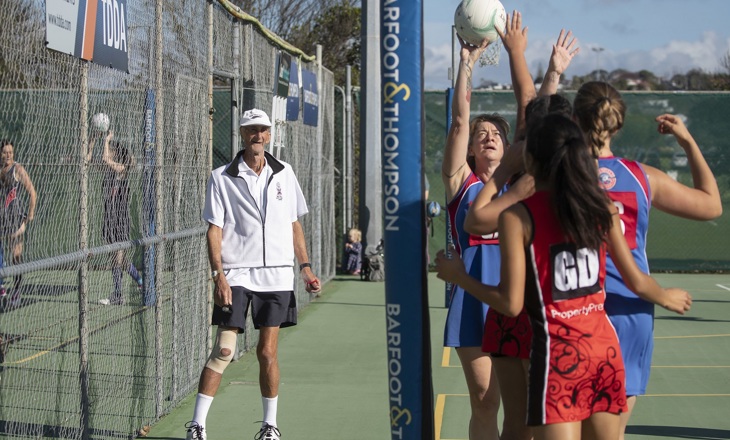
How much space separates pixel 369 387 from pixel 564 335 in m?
4.73

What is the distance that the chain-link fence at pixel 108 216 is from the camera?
480 centimetres

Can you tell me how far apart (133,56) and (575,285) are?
3672mm

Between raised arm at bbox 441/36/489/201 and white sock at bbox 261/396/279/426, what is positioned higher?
raised arm at bbox 441/36/489/201

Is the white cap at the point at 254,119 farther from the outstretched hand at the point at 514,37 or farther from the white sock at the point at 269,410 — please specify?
the outstretched hand at the point at 514,37

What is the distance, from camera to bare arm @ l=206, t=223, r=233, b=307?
6.10m

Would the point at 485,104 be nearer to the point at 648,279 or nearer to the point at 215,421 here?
the point at 215,421

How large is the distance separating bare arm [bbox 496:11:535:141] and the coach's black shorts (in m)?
2.53

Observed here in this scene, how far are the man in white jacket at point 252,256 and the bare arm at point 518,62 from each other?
7.83ft

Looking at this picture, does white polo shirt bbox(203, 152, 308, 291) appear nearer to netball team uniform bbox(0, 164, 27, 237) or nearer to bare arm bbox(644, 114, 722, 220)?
netball team uniform bbox(0, 164, 27, 237)

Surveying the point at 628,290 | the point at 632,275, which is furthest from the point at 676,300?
the point at 632,275

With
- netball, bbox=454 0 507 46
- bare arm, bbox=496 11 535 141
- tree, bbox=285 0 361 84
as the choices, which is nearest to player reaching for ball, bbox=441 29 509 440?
netball, bbox=454 0 507 46

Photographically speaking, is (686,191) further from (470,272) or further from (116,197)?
(116,197)

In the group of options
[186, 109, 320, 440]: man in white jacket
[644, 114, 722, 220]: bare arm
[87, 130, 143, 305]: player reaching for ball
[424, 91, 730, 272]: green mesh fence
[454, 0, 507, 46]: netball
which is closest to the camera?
[644, 114, 722, 220]: bare arm

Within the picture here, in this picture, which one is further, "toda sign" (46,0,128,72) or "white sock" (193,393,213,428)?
"white sock" (193,393,213,428)
